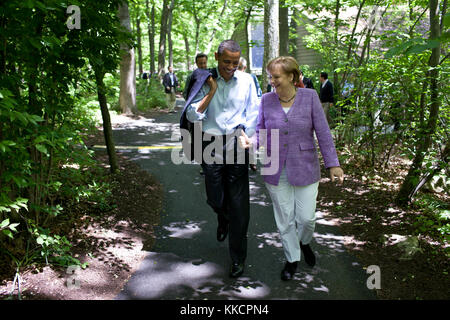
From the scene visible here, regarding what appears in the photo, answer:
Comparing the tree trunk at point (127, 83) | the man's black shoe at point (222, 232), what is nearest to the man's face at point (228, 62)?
the man's black shoe at point (222, 232)

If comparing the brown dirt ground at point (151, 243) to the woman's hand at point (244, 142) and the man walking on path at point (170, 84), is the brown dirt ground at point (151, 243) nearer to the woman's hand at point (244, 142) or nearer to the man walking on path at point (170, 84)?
the woman's hand at point (244, 142)

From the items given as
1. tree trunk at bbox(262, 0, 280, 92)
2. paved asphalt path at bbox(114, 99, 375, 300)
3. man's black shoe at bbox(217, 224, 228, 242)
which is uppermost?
tree trunk at bbox(262, 0, 280, 92)

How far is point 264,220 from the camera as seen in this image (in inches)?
223

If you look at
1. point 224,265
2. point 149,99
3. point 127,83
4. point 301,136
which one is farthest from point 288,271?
point 149,99

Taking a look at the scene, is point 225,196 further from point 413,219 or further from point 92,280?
point 413,219

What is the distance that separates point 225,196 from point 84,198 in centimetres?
272

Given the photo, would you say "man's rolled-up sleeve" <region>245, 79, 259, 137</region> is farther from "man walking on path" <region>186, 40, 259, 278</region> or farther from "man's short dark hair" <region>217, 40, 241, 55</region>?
"man's short dark hair" <region>217, 40, 241, 55</region>

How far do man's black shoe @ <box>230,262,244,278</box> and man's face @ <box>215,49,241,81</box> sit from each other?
76.6 inches

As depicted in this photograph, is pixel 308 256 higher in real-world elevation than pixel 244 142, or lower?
lower

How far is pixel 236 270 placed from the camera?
3893mm

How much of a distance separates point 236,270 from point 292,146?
1401 mm

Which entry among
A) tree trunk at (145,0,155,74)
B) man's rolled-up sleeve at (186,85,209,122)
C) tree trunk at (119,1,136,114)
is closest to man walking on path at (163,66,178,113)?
tree trunk at (119,1,136,114)

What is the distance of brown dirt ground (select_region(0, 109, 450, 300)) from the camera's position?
355 centimetres

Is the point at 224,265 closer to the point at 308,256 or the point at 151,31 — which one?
the point at 308,256
